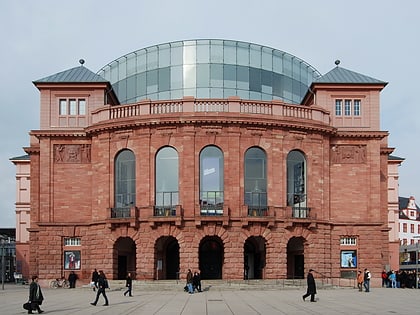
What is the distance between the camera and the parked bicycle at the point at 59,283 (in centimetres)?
5409

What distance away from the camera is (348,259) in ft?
183

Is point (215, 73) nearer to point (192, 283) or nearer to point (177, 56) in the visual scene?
point (177, 56)

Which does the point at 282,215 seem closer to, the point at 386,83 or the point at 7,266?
the point at 386,83

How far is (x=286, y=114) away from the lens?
54.2 m

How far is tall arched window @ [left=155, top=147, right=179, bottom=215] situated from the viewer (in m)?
52.6

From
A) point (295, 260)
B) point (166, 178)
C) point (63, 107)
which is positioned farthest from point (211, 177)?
point (63, 107)

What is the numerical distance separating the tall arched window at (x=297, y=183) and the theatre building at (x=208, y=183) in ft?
0.28

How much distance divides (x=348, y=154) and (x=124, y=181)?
18443 millimetres

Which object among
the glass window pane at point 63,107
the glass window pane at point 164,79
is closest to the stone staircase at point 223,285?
the glass window pane at point 63,107

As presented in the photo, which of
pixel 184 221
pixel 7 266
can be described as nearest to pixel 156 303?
pixel 184 221

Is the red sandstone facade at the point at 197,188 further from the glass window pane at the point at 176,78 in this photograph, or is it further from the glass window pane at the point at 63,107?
the glass window pane at the point at 176,78

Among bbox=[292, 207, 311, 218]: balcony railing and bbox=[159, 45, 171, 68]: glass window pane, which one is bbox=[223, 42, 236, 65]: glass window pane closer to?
bbox=[159, 45, 171, 68]: glass window pane

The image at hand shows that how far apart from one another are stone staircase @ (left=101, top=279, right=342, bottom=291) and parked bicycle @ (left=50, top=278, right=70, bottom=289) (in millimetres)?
4834

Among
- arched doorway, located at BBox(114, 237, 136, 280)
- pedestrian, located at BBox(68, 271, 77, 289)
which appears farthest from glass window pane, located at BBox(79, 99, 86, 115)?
pedestrian, located at BBox(68, 271, 77, 289)
